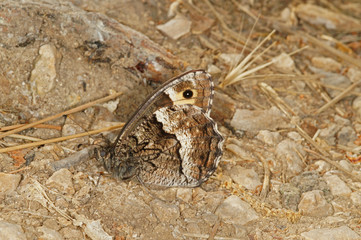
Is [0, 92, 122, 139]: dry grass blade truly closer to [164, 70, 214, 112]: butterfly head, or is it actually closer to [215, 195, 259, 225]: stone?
[164, 70, 214, 112]: butterfly head

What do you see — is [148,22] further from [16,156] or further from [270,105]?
[16,156]

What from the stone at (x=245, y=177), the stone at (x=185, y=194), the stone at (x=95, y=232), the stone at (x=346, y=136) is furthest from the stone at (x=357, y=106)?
the stone at (x=95, y=232)

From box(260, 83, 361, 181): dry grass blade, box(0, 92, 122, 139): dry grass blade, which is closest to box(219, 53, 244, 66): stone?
box(260, 83, 361, 181): dry grass blade

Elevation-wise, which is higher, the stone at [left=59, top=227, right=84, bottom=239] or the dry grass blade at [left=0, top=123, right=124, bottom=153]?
the dry grass blade at [left=0, top=123, right=124, bottom=153]

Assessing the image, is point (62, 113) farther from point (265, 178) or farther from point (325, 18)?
point (325, 18)

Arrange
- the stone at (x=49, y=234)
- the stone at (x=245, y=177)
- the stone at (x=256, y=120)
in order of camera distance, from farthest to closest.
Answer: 1. the stone at (x=256, y=120)
2. the stone at (x=245, y=177)
3. the stone at (x=49, y=234)

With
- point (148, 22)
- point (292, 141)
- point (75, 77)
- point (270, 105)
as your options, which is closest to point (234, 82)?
point (270, 105)

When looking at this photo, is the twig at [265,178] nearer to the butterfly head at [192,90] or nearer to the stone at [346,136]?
the butterfly head at [192,90]
